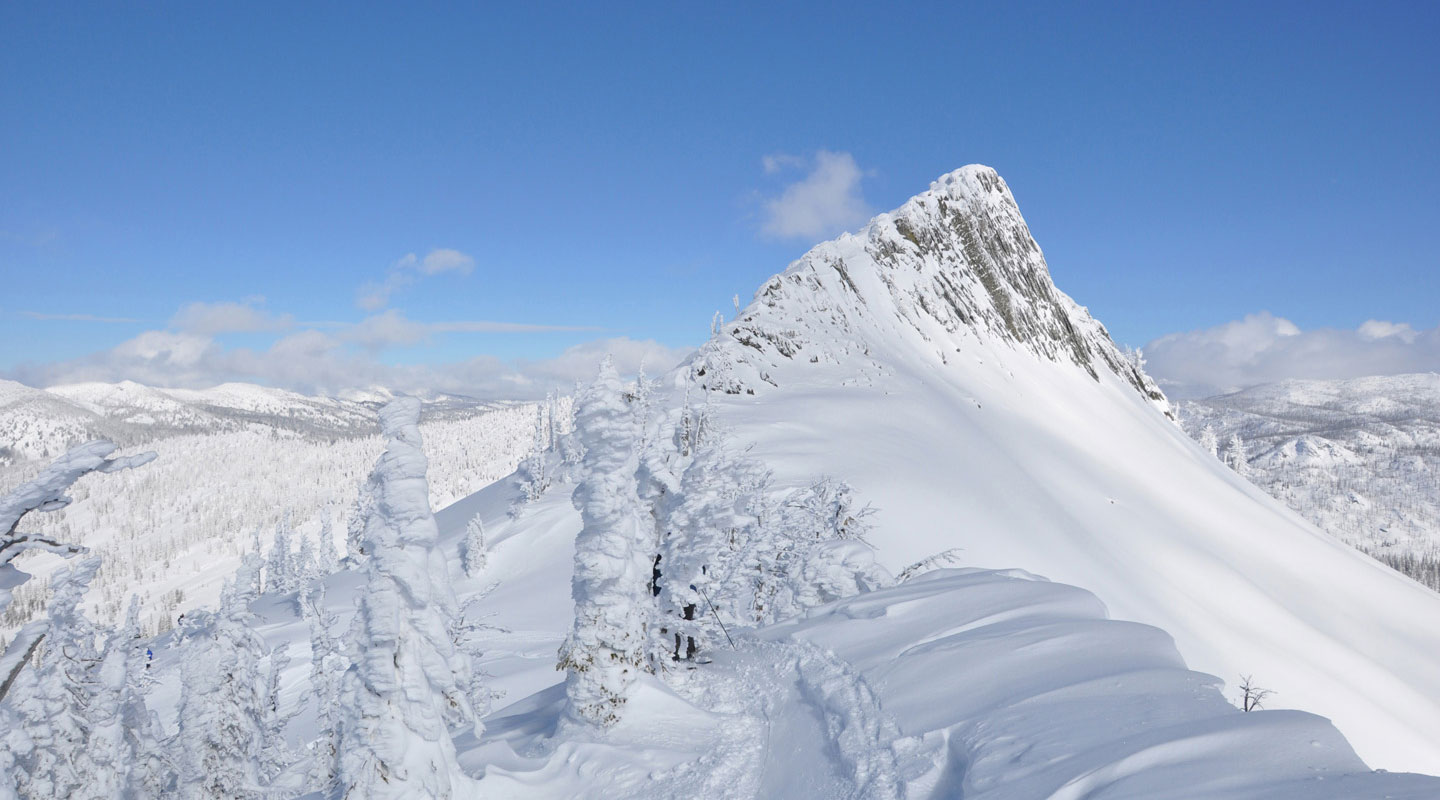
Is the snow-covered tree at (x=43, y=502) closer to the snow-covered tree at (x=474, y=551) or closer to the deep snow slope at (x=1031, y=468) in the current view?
the deep snow slope at (x=1031, y=468)

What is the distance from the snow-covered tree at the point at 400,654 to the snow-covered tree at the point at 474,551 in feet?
101

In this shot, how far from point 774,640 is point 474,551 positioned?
28505 mm

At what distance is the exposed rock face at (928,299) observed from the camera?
159 feet

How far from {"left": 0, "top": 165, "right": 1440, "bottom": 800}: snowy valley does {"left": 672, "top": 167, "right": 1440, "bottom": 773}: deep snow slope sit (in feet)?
0.90

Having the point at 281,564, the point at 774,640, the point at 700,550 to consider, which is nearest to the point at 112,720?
the point at 700,550

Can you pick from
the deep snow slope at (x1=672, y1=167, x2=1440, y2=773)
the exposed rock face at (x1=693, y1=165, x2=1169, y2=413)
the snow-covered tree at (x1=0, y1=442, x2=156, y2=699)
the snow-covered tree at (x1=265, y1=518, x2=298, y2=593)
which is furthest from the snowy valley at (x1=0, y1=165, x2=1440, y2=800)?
the snow-covered tree at (x1=265, y1=518, x2=298, y2=593)

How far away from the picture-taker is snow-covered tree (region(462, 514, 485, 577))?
38.3 meters

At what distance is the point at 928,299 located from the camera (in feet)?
200

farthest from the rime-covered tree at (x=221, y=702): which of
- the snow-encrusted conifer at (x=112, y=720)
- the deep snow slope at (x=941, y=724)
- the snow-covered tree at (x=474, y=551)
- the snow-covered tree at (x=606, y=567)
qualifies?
the snow-covered tree at (x=474, y=551)

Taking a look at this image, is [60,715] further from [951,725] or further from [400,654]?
[951,725]

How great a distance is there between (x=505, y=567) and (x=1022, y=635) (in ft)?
111

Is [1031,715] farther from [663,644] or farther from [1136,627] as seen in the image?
[663,644]

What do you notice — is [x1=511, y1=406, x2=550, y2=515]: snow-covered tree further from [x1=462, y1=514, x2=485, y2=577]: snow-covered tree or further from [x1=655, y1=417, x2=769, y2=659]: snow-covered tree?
[x1=655, y1=417, x2=769, y2=659]: snow-covered tree

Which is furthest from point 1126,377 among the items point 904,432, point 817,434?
point 817,434
